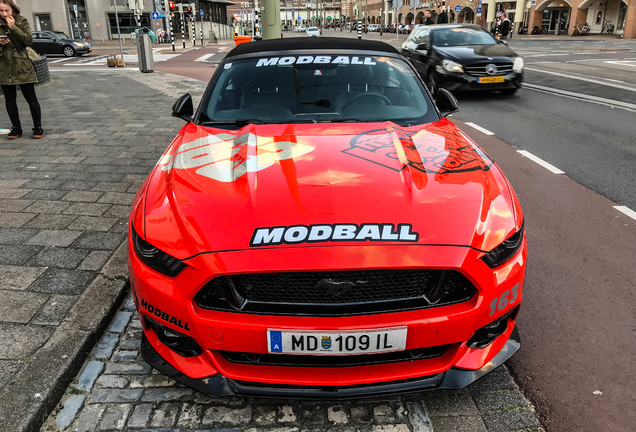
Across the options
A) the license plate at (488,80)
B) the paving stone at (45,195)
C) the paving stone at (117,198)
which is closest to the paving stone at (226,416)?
the paving stone at (117,198)

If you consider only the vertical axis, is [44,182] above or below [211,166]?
below

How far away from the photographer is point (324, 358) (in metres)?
2.05

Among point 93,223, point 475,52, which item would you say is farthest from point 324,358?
point 475,52

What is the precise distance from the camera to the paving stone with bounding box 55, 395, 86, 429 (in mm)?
2223

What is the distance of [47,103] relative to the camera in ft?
34.4

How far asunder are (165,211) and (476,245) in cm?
134

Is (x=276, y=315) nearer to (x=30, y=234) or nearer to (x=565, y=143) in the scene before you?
(x=30, y=234)

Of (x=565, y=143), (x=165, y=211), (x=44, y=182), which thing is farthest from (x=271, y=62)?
(x=565, y=143)

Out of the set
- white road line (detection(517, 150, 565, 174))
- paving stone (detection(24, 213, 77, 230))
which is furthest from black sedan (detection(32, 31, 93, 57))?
white road line (detection(517, 150, 565, 174))

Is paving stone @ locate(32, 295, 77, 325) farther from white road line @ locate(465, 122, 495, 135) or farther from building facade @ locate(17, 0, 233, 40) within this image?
building facade @ locate(17, 0, 233, 40)

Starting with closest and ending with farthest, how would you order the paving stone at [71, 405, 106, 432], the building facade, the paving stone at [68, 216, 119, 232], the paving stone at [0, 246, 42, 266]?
the paving stone at [71, 405, 106, 432]
the paving stone at [0, 246, 42, 266]
the paving stone at [68, 216, 119, 232]
the building facade

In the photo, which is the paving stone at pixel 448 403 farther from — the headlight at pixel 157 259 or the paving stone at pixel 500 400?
the headlight at pixel 157 259

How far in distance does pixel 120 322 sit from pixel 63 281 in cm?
59

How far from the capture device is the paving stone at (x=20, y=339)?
2576 mm
